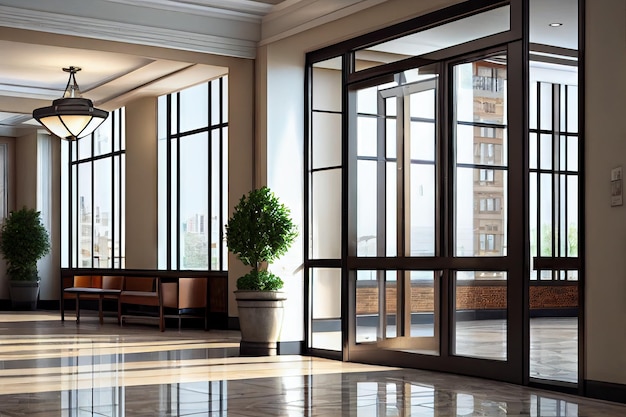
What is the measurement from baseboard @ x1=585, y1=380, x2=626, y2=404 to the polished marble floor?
94mm

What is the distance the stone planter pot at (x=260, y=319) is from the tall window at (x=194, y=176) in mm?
3891

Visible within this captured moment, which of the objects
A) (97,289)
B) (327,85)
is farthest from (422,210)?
(97,289)

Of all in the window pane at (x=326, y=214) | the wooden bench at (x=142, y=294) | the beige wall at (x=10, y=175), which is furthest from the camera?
the beige wall at (x=10, y=175)

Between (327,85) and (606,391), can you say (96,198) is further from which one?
(606,391)

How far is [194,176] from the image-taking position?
1437cm

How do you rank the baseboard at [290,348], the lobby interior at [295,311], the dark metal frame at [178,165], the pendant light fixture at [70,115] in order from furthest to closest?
the dark metal frame at [178,165] < the pendant light fixture at [70,115] < the baseboard at [290,348] < the lobby interior at [295,311]

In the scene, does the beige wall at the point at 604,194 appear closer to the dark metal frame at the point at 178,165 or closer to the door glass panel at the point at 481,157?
the door glass panel at the point at 481,157

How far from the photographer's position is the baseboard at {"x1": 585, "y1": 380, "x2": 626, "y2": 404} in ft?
20.8

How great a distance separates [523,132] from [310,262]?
343 centimetres

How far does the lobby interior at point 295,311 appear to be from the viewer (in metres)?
6.46

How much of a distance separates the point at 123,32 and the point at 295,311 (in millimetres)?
3575

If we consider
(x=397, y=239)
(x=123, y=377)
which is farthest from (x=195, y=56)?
(x=123, y=377)

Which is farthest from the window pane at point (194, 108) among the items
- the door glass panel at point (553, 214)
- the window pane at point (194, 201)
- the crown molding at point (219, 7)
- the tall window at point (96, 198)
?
the door glass panel at point (553, 214)

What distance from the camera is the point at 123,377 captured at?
25.6ft
